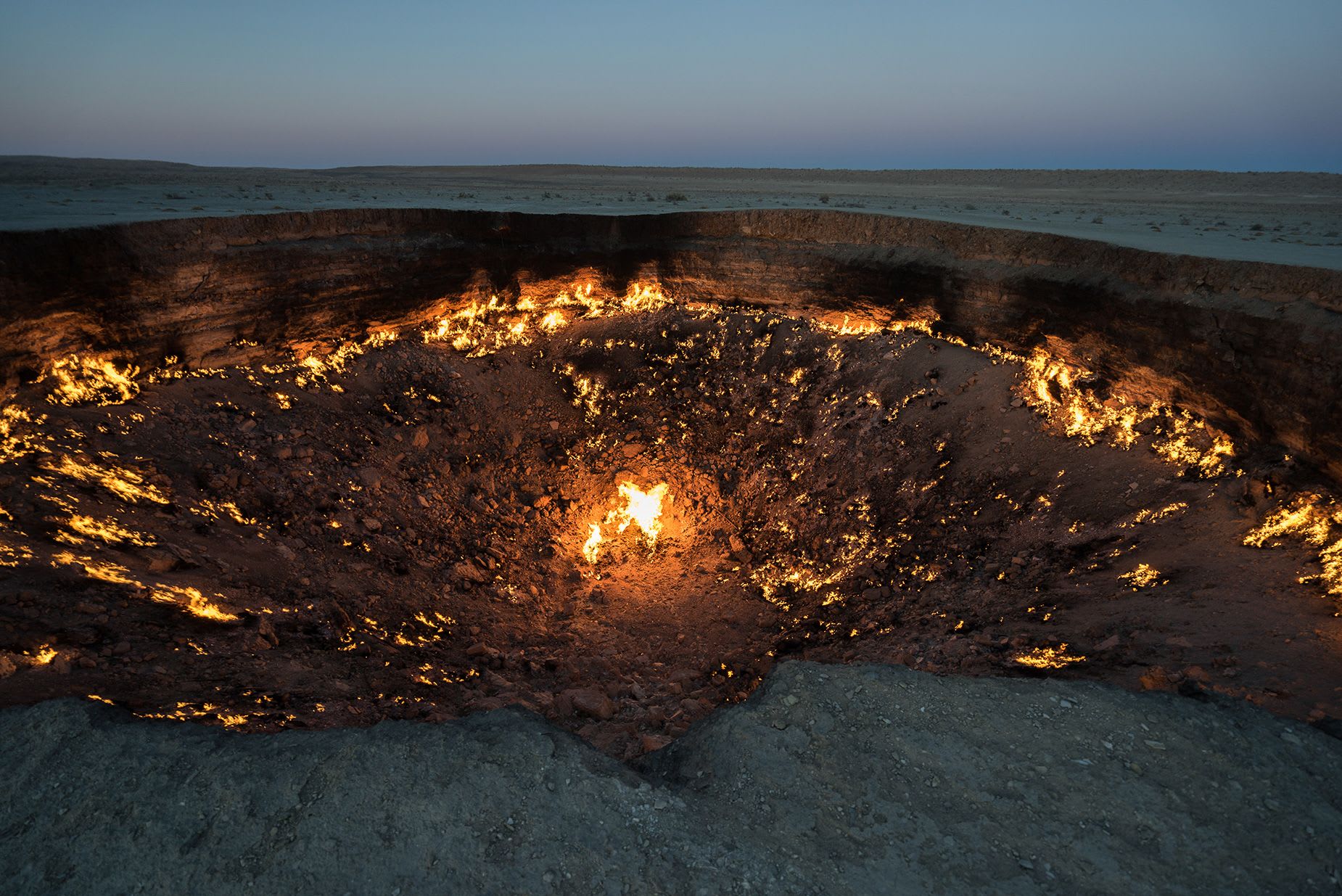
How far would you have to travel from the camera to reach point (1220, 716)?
4.11 metres

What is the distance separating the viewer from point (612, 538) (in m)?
11.0

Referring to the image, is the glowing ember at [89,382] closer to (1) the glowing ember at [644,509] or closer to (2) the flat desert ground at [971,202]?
(2) the flat desert ground at [971,202]

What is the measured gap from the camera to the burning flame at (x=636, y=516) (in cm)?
1093

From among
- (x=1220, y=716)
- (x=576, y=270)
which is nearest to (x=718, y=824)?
(x=1220, y=716)

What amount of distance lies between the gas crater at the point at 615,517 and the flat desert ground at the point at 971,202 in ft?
8.31

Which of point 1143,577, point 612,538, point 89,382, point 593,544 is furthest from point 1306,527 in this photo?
point 89,382

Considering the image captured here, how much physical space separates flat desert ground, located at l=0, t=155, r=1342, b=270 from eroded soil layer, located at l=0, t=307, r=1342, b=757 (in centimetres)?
318

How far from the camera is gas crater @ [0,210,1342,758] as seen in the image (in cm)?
514

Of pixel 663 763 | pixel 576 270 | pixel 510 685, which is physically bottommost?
pixel 510 685

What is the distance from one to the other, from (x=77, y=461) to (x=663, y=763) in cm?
733

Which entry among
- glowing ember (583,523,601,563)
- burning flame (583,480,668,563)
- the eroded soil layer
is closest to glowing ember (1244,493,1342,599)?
the eroded soil layer

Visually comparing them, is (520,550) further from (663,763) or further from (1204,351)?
(1204,351)

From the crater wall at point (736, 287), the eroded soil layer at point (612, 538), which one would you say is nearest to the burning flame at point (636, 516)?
the eroded soil layer at point (612, 538)

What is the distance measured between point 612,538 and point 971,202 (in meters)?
18.3
